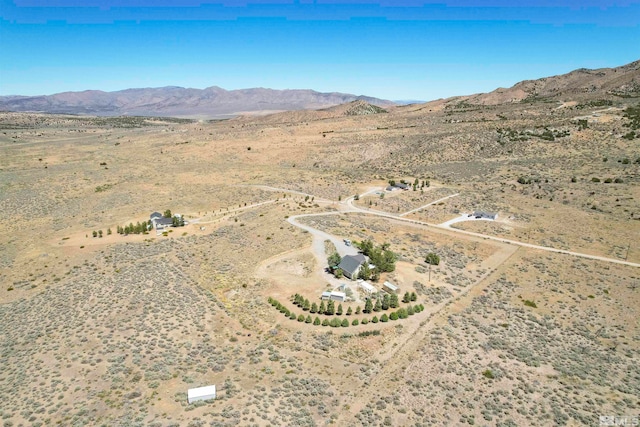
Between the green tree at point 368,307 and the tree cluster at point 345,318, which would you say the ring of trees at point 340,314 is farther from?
Result: the green tree at point 368,307

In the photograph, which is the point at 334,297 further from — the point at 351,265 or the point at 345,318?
the point at 351,265

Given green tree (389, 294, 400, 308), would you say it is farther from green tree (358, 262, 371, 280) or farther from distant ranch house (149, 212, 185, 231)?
distant ranch house (149, 212, 185, 231)

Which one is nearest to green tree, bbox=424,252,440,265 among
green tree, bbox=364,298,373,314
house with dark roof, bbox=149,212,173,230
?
green tree, bbox=364,298,373,314

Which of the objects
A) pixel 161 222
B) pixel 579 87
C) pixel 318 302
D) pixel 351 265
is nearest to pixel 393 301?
pixel 351 265

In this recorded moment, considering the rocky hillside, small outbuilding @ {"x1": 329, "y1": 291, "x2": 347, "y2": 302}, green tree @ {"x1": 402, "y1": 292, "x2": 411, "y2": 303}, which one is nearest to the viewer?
small outbuilding @ {"x1": 329, "y1": 291, "x2": 347, "y2": 302}

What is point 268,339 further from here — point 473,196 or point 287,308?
point 473,196
